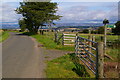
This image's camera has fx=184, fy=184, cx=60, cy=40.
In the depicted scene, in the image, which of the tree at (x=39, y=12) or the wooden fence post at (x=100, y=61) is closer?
the wooden fence post at (x=100, y=61)

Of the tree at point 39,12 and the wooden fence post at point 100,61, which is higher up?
the tree at point 39,12

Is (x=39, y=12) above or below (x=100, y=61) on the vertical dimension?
above

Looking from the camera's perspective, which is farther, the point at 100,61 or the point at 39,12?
the point at 39,12

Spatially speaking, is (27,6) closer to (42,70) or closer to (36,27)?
(36,27)

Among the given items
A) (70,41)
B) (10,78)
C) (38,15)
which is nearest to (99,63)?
(10,78)

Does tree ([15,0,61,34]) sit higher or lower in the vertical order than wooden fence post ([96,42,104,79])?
higher

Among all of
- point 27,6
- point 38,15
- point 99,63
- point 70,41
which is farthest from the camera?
point 27,6

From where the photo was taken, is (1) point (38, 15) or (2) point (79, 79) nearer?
(2) point (79, 79)

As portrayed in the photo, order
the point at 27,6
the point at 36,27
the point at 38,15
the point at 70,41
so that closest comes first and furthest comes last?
the point at 70,41, the point at 38,15, the point at 27,6, the point at 36,27

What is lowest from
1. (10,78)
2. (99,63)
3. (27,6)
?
(10,78)

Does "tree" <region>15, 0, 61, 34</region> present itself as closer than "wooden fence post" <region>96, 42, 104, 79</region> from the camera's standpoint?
No

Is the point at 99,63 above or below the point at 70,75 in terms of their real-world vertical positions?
above

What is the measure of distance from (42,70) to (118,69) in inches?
130

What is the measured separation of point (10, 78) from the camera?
662 cm
